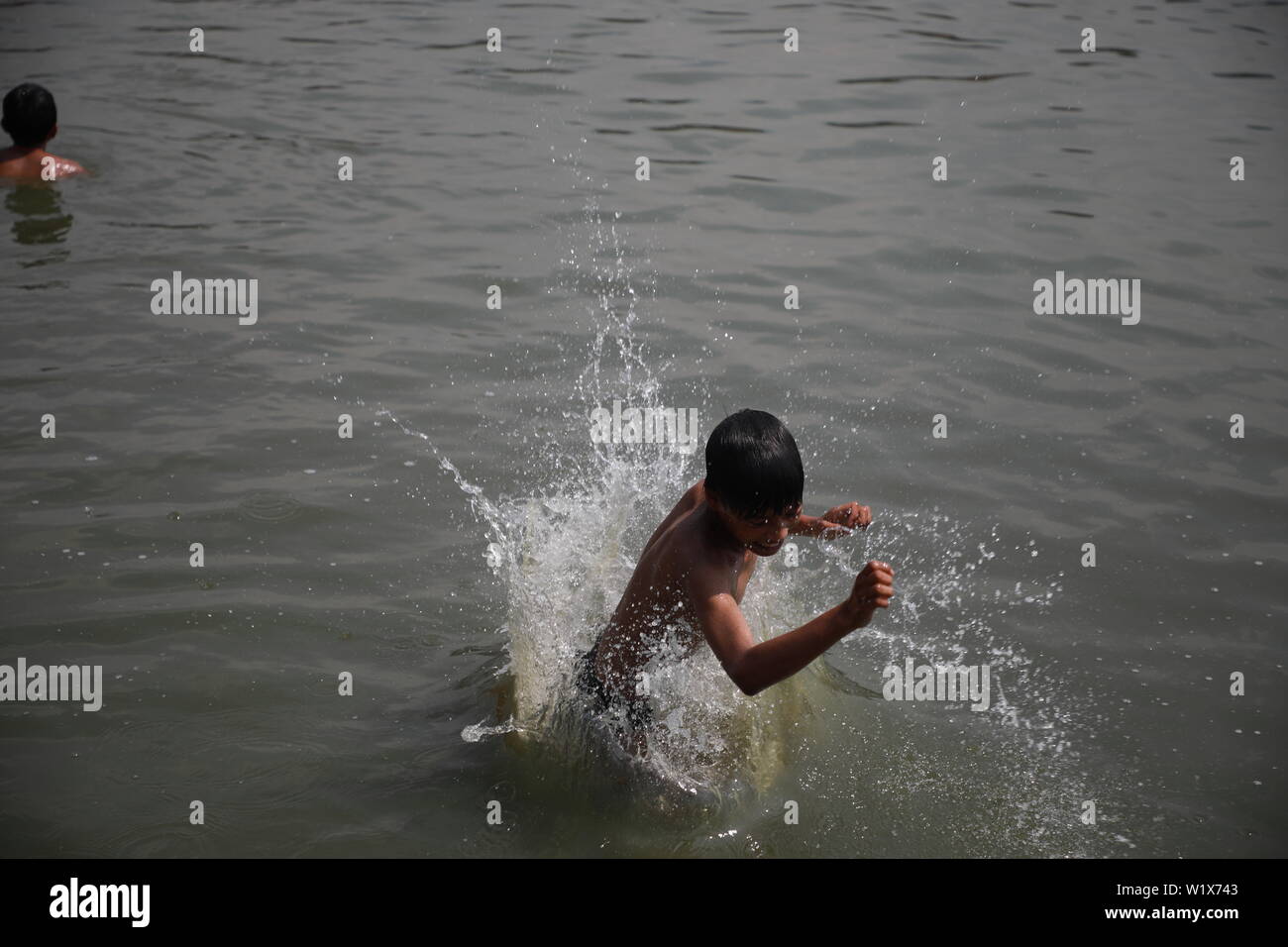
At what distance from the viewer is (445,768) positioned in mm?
4051

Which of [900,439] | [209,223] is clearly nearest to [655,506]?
[900,439]

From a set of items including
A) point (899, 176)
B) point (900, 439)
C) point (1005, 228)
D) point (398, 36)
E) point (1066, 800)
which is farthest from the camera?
point (398, 36)

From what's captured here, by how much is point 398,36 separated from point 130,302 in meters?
6.68

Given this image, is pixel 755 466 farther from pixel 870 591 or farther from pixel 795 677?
pixel 795 677

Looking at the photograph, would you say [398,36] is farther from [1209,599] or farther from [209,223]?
[1209,599]

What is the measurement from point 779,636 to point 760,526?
32 centimetres

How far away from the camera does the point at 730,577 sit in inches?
144

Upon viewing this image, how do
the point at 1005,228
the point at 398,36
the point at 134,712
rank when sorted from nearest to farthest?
the point at 134,712 < the point at 1005,228 < the point at 398,36

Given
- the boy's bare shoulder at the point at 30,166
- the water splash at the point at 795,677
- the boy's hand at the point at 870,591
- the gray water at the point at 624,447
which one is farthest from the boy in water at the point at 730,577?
the boy's bare shoulder at the point at 30,166

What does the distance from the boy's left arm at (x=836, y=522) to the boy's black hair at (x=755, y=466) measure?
18.7 inches

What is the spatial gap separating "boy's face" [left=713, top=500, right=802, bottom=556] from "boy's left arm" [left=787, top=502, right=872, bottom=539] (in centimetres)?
34

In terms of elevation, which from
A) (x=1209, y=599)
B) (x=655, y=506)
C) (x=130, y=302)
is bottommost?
(x=1209, y=599)

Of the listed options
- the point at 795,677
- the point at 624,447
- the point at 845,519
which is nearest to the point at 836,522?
the point at 845,519

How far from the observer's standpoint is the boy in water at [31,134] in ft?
29.2
